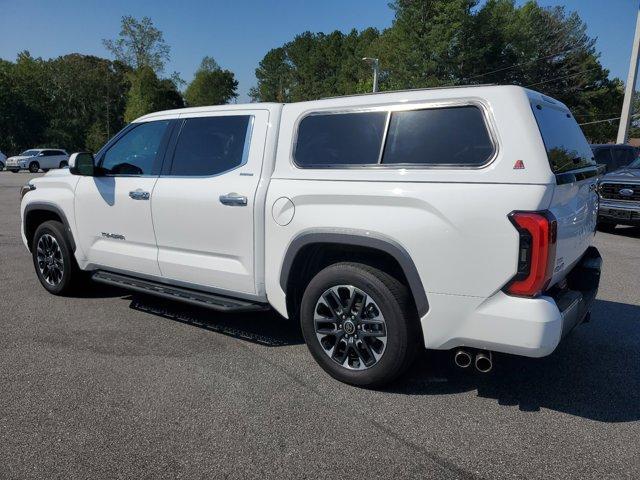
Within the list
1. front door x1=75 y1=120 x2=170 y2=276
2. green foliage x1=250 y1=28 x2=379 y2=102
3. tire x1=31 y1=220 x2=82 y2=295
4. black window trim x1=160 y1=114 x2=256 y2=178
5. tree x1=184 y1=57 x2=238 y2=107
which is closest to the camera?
black window trim x1=160 y1=114 x2=256 y2=178

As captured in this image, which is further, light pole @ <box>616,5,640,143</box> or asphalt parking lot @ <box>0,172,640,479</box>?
light pole @ <box>616,5,640,143</box>

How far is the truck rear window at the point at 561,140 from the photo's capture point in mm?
3088

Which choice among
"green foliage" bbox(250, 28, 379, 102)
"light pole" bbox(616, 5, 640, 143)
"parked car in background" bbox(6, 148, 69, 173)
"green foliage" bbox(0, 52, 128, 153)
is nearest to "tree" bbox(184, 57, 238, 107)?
"green foliage" bbox(250, 28, 379, 102)

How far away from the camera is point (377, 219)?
10.6 ft

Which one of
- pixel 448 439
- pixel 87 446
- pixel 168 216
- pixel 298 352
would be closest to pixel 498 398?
pixel 448 439

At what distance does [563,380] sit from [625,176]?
803cm

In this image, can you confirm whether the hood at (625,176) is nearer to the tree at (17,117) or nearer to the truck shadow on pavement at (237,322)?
the truck shadow on pavement at (237,322)

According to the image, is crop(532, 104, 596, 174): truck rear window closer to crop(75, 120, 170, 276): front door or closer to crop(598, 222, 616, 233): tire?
crop(75, 120, 170, 276): front door

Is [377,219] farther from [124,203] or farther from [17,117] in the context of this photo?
[17,117]

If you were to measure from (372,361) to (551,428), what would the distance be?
3.64 feet

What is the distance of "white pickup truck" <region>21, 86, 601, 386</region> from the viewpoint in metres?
2.89

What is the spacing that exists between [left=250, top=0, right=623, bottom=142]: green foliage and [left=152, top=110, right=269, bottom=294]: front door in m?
38.2

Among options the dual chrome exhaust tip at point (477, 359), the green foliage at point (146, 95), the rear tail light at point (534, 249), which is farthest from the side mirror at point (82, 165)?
the green foliage at point (146, 95)

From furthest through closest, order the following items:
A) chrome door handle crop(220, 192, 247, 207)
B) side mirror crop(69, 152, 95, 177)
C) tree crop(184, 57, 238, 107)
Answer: tree crop(184, 57, 238, 107), side mirror crop(69, 152, 95, 177), chrome door handle crop(220, 192, 247, 207)
